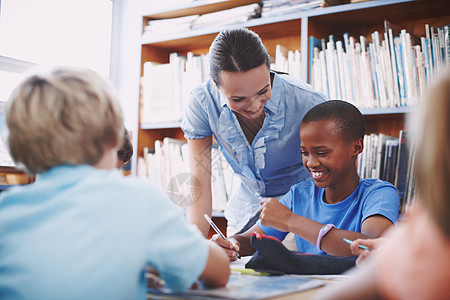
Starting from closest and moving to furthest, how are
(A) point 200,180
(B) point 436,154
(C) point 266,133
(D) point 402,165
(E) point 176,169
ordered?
(B) point 436,154 → (C) point 266,133 → (A) point 200,180 → (D) point 402,165 → (E) point 176,169

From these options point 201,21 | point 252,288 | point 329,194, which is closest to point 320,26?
point 201,21

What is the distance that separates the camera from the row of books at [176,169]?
242 cm

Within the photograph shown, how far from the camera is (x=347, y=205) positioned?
142cm

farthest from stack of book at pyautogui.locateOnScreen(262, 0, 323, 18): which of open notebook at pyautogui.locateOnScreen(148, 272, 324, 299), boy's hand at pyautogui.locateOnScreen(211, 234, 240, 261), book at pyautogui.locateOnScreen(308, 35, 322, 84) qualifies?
open notebook at pyautogui.locateOnScreen(148, 272, 324, 299)

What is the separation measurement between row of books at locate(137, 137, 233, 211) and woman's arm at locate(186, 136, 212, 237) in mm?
577

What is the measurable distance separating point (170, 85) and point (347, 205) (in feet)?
4.72

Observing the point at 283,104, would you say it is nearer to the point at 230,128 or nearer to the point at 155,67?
the point at 230,128

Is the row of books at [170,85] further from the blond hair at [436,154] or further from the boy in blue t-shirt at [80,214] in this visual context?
the blond hair at [436,154]

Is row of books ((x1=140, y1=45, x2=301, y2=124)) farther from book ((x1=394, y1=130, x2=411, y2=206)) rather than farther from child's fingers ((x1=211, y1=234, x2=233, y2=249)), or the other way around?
child's fingers ((x1=211, y1=234, x2=233, y2=249))

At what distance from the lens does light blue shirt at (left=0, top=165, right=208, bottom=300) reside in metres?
0.59

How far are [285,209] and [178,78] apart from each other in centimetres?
140

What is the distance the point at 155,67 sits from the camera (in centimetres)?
260

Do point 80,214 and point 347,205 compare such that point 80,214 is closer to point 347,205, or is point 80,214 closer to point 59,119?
point 59,119

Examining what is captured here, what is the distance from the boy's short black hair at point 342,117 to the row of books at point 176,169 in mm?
968
